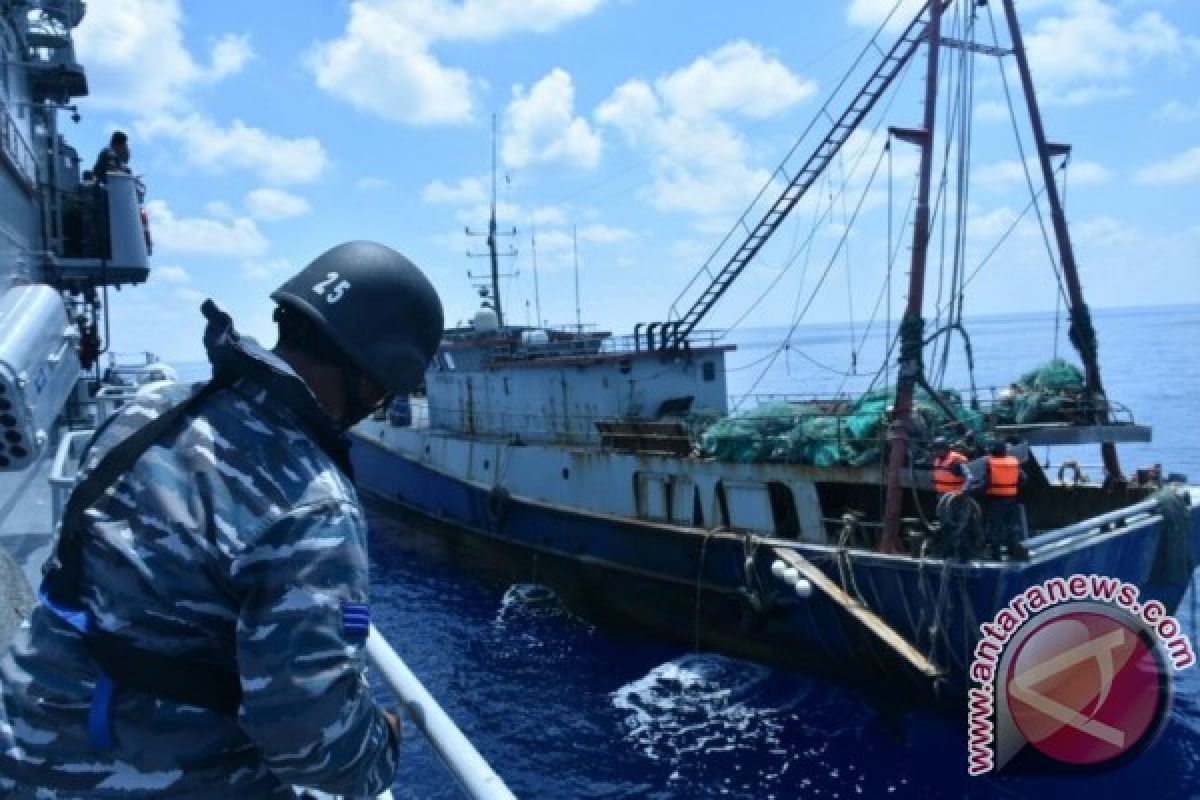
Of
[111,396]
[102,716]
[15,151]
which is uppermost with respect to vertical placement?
[15,151]

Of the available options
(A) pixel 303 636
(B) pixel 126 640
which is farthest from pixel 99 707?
(A) pixel 303 636

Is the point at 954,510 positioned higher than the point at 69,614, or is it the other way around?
the point at 69,614

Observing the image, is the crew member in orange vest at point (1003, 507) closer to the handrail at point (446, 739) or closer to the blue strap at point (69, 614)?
the handrail at point (446, 739)

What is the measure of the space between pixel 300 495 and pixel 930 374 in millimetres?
12385

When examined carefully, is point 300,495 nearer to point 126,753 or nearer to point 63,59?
point 126,753

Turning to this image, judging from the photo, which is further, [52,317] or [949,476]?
[949,476]

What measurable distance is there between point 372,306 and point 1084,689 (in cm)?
1223

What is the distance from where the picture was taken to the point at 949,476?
10.8 m

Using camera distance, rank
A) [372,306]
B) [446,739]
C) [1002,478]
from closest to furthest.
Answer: [372,306], [446,739], [1002,478]

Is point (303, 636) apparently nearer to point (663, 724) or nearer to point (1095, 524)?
point (663, 724)

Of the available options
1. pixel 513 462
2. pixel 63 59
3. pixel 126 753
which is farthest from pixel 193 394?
pixel 63 59

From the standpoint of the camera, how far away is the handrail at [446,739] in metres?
2.01

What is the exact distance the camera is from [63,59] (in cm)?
1664

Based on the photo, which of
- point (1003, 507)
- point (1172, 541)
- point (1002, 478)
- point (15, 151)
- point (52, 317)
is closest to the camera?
point (52, 317)
